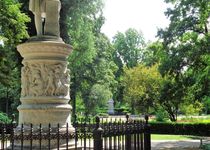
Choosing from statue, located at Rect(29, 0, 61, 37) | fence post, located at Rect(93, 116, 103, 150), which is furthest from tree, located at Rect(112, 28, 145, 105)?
fence post, located at Rect(93, 116, 103, 150)

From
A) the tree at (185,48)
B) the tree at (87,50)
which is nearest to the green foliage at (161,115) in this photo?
the tree at (87,50)

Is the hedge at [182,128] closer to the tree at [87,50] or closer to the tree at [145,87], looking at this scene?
the tree at [145,87]

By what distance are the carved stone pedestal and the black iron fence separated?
0.34m

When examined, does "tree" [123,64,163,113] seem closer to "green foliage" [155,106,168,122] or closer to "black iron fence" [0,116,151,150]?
"green foliage" [155,106,168,122]

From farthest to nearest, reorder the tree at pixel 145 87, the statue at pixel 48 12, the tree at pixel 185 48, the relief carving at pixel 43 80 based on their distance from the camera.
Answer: the tree at pixel 145 87
the tree at pixel 185 48
the statue at pixel 48 12
the relief carving at pixel 43 80

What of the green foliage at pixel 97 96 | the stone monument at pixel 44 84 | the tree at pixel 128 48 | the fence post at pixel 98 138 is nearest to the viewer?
the fence post at pixel 98 138

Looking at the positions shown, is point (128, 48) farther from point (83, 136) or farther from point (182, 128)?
point (83, 136)

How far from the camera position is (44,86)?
10.2 metres

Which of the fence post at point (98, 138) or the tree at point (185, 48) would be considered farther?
the tree at point (185, 48)

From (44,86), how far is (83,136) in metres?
2.16

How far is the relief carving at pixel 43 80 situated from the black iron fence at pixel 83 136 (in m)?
0.94

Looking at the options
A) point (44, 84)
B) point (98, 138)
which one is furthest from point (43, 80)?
point (98, 138)

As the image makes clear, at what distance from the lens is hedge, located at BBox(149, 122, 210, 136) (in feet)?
107

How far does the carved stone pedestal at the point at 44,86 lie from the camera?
10102 millimetres
